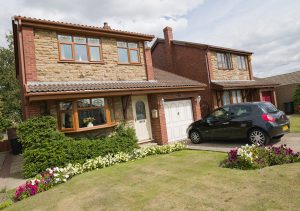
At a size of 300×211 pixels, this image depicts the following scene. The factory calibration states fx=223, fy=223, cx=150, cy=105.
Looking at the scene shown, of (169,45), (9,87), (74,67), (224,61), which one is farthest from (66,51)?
(9,87)

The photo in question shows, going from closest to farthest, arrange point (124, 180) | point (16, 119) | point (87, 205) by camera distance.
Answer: point (87, 205) → point (124, 180) → point (16, 119)

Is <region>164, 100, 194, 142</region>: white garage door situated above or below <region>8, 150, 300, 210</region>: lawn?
above

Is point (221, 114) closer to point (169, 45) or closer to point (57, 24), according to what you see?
point (57, 24)

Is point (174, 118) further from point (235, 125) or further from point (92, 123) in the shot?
point (92, 123)

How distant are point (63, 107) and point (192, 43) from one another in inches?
439

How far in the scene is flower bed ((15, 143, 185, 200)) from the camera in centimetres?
595

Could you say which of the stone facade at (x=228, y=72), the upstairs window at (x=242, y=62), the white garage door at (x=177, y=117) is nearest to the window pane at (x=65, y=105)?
the white garage door at (x=177, y=117)

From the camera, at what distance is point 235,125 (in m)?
9.12

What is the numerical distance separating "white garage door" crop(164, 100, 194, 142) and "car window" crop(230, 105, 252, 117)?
3.52 meters

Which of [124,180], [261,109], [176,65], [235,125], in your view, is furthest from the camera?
[176,65]

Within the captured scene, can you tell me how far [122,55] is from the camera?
1165 cm

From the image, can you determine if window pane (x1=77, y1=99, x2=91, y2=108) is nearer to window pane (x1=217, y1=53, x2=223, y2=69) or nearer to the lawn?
the lawn

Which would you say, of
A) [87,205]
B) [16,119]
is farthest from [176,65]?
[16,119]

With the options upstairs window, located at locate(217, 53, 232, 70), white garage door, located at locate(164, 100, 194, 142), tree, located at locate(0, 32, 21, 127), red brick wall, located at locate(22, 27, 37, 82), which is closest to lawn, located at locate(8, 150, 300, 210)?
red brick wall, located at locate(22, 27, 37, 82)
